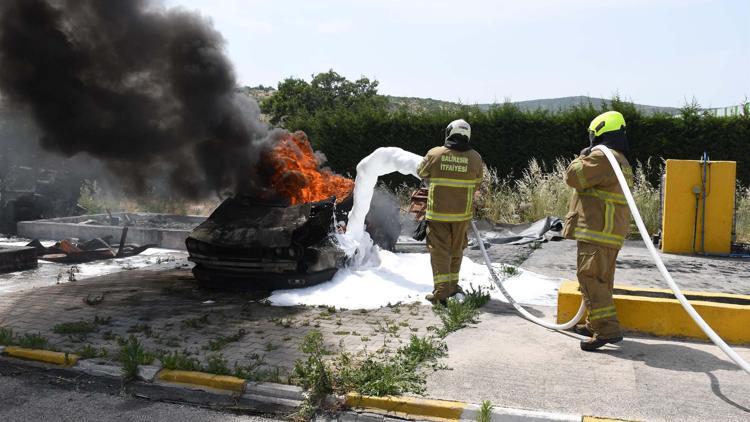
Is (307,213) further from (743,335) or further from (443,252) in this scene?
(743,335)

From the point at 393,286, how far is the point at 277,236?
1669 millimetres

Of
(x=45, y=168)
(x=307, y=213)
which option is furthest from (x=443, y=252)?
(x=45, y=168)

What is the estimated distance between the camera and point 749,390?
4.34 m

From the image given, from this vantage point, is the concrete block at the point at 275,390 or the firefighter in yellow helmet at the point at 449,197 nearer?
the concrete block at the point at 275,390

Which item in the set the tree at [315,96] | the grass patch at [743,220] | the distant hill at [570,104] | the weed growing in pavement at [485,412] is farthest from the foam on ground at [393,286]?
the tree at [315,96]

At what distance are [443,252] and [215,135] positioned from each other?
150 inches

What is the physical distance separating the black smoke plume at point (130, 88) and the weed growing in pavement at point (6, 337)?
3469 mm

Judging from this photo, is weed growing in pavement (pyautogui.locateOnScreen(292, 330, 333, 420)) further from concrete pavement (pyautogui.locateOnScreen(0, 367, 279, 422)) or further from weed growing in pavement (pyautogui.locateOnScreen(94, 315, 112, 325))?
weed growing in pavement (pyautogui.locateOnScreen(94, 315, 112, 325))

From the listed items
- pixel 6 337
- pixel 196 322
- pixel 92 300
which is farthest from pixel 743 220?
pixel 6 337

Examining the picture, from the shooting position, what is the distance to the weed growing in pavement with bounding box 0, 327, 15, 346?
5586 mm

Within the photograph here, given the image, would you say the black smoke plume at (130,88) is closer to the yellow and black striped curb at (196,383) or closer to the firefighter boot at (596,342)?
the yellow and black striped curb at (196,383)

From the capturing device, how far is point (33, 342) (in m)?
5.50

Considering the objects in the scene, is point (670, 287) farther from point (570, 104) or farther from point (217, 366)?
point (570, 104)

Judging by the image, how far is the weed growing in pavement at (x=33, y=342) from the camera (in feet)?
17.9
